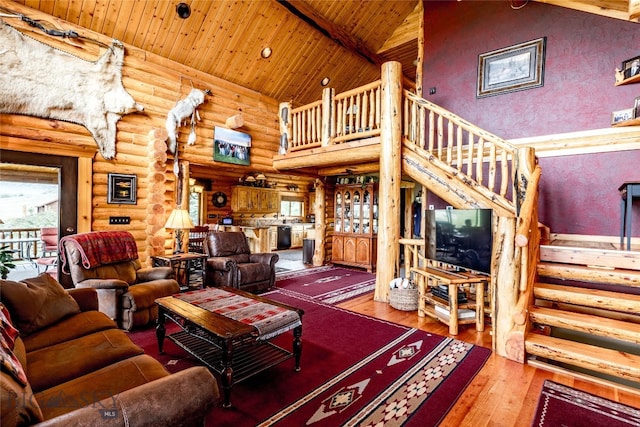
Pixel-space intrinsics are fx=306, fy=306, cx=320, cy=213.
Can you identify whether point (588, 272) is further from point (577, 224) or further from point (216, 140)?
point (216, 140)

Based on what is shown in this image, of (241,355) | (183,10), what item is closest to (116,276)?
(241,355)

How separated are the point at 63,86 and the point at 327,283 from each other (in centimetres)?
496

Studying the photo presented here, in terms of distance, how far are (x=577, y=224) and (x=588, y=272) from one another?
6.02ft

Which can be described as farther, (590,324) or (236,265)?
(236,265)

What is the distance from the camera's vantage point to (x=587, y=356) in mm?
2480

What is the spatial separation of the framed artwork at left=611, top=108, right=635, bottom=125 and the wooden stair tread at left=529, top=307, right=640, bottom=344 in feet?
9.56

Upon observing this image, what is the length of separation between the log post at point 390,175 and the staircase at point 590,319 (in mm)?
1801

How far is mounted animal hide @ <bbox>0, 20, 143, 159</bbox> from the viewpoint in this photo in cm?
373

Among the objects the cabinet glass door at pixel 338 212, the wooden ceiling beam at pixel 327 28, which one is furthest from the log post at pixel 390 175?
the cabinet glass door at pixel 338 212

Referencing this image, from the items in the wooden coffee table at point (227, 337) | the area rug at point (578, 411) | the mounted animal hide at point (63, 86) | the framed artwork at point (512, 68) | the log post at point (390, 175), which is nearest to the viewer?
the area rug at point (578, 411)

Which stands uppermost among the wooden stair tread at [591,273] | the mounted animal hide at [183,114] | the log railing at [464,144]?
the mounted animal hide at [183,114]

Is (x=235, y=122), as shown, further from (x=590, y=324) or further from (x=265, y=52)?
(x=590, y=324)

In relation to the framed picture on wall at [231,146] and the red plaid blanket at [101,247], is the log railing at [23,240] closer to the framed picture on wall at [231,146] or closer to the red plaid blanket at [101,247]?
the red plaid blanket at [101,247]

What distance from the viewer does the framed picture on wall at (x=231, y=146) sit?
586cm
